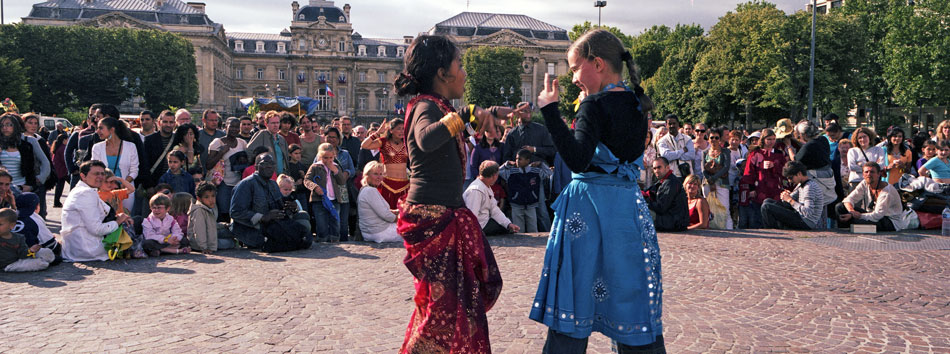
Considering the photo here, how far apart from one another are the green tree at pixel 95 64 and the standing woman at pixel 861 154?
61.8 metres

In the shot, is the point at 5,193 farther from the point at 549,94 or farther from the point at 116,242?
the point at 549,94

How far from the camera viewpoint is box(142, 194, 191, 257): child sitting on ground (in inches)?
344

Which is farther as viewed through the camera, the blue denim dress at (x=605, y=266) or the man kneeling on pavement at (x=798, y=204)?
the man kneeling on pavement at (x=798, y=204)

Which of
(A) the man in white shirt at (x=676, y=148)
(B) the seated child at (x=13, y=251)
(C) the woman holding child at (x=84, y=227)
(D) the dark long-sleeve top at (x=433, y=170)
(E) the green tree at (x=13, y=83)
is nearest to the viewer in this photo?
(D) the dark long-sleeve top at (x=433, y=170)

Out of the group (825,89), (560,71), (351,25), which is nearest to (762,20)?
(825,89)

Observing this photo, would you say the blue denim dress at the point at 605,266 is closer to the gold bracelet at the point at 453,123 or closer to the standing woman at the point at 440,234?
the standing woman at the point at 440,234

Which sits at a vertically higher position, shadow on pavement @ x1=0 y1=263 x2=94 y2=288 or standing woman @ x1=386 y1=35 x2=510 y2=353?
standing woman @ x1=386 y1=35 x2=510 y2=353

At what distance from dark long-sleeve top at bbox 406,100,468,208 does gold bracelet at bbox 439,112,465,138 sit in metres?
0.19

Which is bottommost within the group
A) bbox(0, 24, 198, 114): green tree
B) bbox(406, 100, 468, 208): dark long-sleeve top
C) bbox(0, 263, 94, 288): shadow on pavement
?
bbox(0, 263, 94, 288): shadow on pavement

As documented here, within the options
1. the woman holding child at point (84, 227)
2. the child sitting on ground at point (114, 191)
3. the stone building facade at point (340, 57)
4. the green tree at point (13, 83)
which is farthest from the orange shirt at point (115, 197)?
the stone building facade at point (340, 57)

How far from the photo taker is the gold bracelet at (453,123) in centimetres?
328

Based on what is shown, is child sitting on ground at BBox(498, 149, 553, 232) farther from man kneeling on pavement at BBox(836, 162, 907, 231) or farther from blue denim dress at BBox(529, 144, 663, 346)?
blue denim dress at BBox(529, 144, 663, 346)

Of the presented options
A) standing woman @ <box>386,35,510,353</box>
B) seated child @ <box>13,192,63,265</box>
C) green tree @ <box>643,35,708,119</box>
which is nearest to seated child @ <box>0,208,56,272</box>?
seated child @ <box>13,192,63,265</box>

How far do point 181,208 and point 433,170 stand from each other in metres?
6.92
